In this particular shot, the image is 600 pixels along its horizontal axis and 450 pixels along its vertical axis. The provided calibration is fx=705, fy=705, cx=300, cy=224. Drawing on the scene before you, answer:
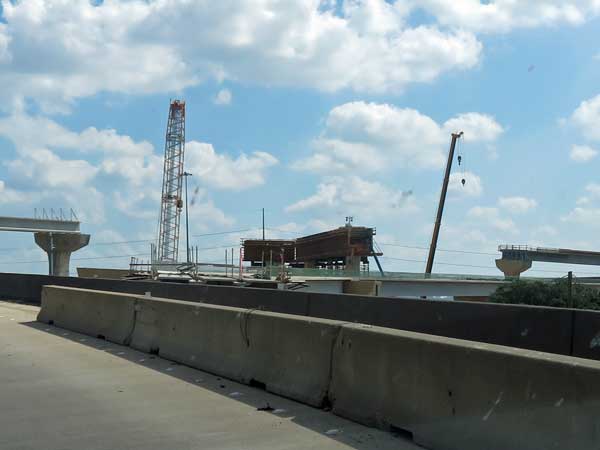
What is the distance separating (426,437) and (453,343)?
0.86 meters

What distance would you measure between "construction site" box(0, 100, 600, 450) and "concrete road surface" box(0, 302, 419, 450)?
0.09 feet

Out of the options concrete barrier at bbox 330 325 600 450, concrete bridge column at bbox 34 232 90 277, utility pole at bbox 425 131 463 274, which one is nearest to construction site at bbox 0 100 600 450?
concrete barrier at bbox 330 325 600 450

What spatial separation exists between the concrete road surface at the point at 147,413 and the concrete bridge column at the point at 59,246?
202 feet

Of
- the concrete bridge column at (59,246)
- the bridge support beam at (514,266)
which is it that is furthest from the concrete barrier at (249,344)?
the bridge support beam at (514,266)

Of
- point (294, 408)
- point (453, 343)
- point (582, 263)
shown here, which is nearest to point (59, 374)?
point (294, 408)

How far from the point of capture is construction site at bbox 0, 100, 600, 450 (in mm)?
5508

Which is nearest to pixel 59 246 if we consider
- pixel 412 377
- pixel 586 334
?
pixel 586 334

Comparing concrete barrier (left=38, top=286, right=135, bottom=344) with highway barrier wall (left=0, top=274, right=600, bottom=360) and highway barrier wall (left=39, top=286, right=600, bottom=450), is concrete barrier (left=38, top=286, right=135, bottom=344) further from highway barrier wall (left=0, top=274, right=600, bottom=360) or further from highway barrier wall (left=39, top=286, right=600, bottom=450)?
highway barrier wall (left=0, top=274, right=600, bottom=360)

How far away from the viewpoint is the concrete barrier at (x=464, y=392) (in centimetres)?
503

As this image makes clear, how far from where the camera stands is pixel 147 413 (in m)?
7.69

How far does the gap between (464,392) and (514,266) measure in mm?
105187

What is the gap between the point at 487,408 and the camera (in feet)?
18.6

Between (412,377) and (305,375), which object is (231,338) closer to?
(305,375)

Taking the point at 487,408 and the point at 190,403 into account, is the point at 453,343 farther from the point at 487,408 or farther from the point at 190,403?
the point at 190,403
